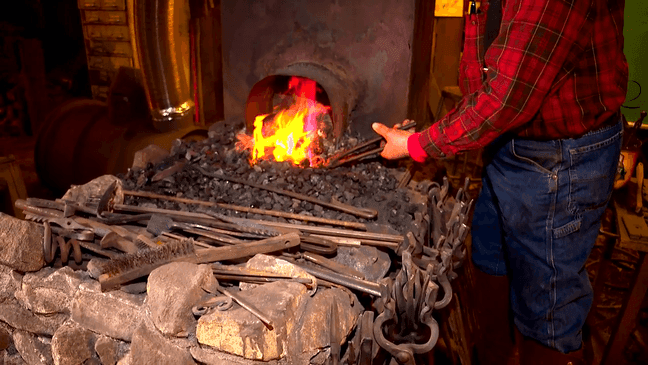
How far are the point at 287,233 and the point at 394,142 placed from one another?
0.83 meters

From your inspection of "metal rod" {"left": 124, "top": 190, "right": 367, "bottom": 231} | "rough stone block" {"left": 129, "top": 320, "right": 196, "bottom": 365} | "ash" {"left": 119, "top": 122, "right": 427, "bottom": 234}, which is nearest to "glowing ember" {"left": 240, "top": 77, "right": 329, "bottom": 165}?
"ash" {"left": 119, "top": 122, "right": 427, "bottom": 234}

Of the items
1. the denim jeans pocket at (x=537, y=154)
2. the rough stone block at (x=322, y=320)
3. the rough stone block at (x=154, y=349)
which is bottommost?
the rough stone block at (x=154, y=349)

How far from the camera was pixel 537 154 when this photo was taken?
2.37 metres

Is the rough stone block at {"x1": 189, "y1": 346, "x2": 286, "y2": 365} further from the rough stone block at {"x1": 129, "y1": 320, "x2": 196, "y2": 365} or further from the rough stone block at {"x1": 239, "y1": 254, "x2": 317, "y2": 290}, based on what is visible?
the rough stone block at {"x1": 239, "y1": 254, "x2": 317, "y2": 290}

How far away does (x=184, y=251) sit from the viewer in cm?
227

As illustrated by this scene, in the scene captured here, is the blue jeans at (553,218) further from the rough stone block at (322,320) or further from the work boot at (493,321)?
the rough stone block at (322,320)

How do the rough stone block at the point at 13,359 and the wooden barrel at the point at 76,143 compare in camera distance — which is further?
the wooden barrel at the point at 76,143

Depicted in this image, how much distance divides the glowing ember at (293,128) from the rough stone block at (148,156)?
660 millimetres

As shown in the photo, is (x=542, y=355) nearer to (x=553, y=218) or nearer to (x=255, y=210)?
(x=553, y=218)

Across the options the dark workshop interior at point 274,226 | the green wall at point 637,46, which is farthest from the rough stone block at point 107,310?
the green wall at point 637,46

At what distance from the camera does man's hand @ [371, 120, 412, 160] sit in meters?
2.74

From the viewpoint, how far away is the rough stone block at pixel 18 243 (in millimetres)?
2320

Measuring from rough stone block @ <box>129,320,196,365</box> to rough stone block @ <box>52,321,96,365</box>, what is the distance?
1.30 feet

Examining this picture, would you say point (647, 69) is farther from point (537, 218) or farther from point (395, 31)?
point (537, 218)
